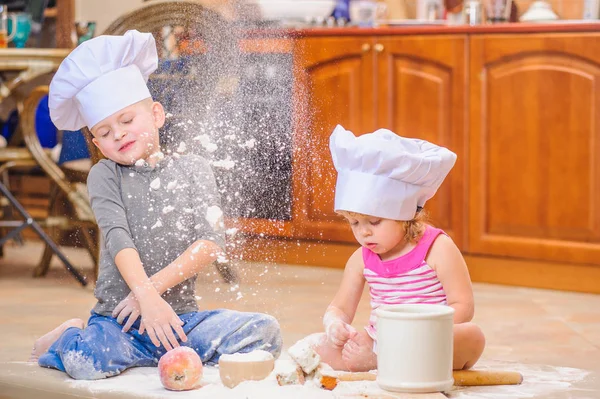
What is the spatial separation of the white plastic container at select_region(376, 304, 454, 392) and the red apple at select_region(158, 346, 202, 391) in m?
0.28

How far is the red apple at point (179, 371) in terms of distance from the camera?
5.21 feet

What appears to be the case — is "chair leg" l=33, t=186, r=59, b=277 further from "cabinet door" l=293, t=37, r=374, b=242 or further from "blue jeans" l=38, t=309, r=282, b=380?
"blue jeans" l=38, t=309, r=282, b=380

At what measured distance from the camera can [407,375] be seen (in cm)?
151

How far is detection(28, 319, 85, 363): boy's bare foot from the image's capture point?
1.80 meters

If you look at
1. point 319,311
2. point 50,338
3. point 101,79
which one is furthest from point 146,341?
point 319,311

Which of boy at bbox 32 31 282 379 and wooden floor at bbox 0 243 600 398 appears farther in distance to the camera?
wooden floor at bbox 0 243 600 398

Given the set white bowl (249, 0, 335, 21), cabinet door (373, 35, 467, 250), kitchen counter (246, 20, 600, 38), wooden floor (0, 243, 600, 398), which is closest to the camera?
wooden floor (0, 243, 600, 398)

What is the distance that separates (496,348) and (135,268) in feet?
2.50

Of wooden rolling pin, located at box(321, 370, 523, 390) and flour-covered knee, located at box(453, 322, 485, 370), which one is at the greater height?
flour-covered knee, located at box(453, 322, 485, 370)

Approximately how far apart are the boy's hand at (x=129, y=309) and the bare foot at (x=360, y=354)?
1.12 feet

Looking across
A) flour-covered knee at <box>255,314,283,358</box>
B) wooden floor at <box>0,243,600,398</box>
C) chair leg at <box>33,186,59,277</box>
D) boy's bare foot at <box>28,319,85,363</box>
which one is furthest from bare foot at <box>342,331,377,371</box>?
chair leg at <box>33,186,59,277</box>

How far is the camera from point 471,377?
1639 mm

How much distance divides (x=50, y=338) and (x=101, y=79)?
0.45m

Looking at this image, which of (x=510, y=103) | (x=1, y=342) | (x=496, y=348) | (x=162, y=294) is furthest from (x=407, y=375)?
(x=510, y=103)
